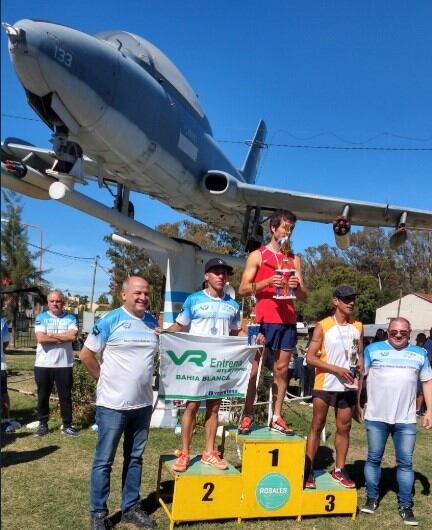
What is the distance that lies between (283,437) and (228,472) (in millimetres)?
628

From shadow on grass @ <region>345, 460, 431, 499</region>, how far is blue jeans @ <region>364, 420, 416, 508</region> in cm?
65

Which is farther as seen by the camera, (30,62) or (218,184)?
(218,184)

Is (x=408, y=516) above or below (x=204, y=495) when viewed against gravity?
below

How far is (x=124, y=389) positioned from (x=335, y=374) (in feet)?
6.46

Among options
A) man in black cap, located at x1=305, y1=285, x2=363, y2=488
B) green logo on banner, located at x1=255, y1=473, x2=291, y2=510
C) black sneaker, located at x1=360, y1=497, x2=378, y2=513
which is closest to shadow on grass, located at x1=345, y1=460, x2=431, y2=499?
black sneaker, located at x1=360, y1=497, x2=378, y2=513

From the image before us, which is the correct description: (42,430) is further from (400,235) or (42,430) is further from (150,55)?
(400,235)

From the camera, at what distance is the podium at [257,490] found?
4.09m

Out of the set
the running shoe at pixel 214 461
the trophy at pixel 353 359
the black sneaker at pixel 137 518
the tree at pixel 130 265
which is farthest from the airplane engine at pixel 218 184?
the tree at pixel 130 265

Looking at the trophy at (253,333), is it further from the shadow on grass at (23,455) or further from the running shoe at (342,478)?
the shadow on grass at (23,455)

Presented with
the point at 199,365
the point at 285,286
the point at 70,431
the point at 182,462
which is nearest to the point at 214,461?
the point at 182,462

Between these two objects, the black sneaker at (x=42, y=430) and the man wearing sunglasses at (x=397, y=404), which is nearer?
the man wearing sunglasses at (x=397, y=404)

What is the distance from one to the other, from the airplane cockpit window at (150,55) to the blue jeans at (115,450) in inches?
248

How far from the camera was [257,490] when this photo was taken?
4277 millimetres

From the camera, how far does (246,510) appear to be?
4.25 m
